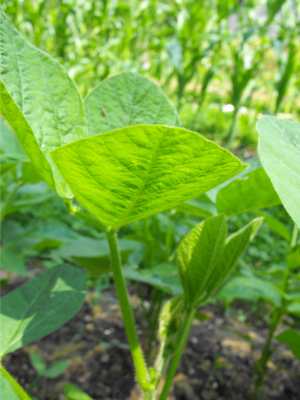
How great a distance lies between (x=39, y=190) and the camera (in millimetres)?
860

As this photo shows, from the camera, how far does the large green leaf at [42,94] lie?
0.30m

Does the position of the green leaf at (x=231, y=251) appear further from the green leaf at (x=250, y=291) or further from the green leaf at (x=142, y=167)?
the green leaf at (x=250, y=291)

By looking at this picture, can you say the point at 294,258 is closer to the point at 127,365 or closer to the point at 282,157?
the point at 282,157

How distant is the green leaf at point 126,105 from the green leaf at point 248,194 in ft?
0.33

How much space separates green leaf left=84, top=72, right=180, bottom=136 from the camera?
0.39 metres

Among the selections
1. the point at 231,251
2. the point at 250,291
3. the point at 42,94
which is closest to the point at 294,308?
the point at 250,291

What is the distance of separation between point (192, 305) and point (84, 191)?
0.21 meters

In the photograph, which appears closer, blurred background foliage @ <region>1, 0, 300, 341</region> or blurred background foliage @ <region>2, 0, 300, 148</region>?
blurred background foliage @ <region>1, 0, 300, 341</region>

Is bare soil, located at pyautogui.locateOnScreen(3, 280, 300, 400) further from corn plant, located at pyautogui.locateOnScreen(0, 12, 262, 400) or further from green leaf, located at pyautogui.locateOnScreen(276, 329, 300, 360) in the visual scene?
corn plant, located at pyautogui.locateOnScreen(0, 12, 262, 400)

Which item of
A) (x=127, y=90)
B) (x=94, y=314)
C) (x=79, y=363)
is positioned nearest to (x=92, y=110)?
(x=127, y=90)

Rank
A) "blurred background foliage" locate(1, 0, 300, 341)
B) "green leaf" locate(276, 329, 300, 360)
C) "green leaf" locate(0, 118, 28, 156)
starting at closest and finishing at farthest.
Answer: "green leaf" locate(276, 329, 300, 360) < "green leaf" locate(0, 118, 28, 156) < "blurred background foliage" locate(1, 0, 300, 341)

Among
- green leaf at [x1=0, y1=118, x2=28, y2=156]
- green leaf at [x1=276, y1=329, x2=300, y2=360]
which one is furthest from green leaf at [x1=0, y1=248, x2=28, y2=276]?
green leaf at [x1=276, y1=329, x2=300, y2=360]

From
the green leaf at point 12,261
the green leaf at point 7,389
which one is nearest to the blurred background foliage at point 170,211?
the green leaf at point 12,261

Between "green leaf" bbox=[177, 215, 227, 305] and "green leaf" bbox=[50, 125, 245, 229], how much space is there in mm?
77
